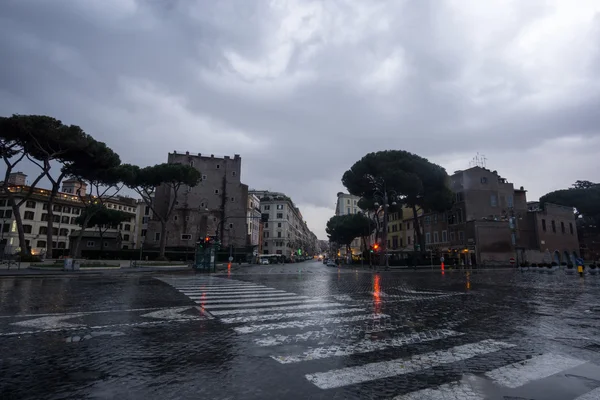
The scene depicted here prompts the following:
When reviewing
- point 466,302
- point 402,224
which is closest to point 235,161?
point 402,224

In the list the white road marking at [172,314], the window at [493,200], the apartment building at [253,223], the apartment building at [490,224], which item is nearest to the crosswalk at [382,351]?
the white road marking at [172,314]

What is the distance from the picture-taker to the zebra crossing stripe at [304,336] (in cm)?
583

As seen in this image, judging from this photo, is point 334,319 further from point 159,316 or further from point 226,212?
point 226,212

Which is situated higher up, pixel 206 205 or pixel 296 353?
pixel 206 205

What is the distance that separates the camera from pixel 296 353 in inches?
204

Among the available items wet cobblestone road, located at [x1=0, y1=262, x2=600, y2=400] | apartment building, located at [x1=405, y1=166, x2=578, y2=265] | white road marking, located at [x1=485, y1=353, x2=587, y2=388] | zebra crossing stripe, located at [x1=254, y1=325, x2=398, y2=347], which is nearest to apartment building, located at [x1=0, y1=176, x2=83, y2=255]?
apartment building, located at [x1=405, y1=166, x2=578, y2=265]

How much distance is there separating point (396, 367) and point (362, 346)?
3.54ft

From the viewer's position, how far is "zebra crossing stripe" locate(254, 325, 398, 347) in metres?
5.83

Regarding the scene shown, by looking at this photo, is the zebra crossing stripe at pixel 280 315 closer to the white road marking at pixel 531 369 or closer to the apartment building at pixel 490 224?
the white road marking at pixel 531 369

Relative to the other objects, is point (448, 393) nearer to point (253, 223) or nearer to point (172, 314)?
point (172, 314)

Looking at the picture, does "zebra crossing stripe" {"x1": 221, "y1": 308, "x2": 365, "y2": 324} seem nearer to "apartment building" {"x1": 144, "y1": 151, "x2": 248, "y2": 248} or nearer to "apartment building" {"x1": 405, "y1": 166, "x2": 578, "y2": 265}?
"apartment building" {"x1": 405, "y1": 166, "x2": 578, "y2": 265}

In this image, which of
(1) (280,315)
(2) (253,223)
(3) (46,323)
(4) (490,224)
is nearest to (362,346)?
(1) (280,315)

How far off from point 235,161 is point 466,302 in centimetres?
6503

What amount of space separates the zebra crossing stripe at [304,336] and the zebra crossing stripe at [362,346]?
602 mm
